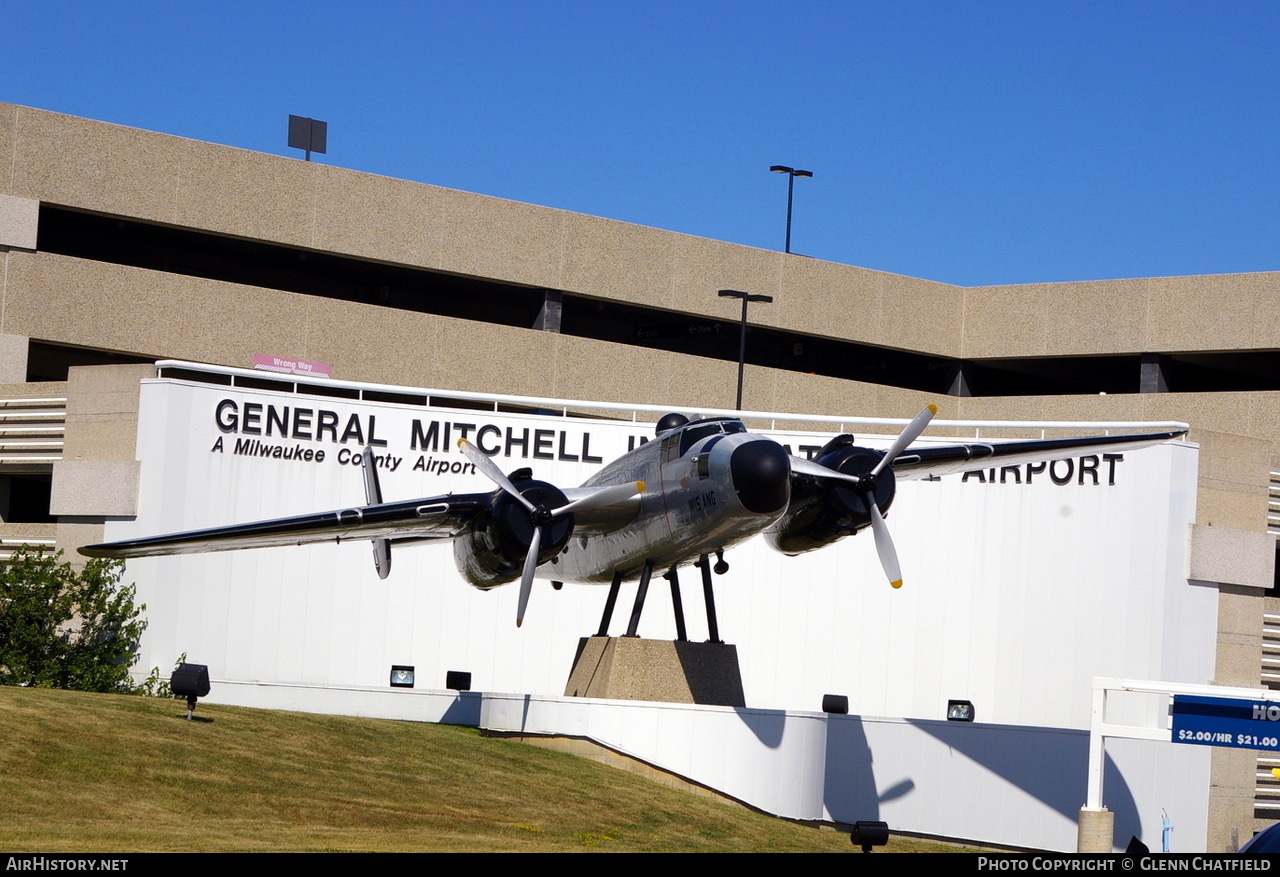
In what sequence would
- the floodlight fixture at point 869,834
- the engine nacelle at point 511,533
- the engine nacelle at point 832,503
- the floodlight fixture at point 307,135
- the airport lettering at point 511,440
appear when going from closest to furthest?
the floodlight fixture at point 869,834
the engine nacelle at point 511,533
the engine nacelle at point 832,503
the airport lettering at point 511,440
the floodlight fixture at point 307,135

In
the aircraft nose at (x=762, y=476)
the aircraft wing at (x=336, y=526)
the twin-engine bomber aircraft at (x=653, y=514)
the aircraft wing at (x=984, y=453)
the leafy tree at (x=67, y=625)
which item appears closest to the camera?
the aircraft nose at (x=762, y=476)

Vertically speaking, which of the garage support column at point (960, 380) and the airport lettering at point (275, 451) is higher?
the garage support column at point (960, 380)

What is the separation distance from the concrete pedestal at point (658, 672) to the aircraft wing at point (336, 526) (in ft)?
12.5

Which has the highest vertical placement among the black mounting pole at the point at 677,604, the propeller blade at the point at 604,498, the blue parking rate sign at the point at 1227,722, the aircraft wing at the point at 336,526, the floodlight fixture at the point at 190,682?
the propeller blade at the point at 604,498

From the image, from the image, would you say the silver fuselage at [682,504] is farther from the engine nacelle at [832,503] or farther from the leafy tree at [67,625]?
the leafy tree at [67,625]

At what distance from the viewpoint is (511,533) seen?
76.1ft

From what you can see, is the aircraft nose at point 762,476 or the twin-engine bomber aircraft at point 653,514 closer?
the aircraft nose at point 762,476

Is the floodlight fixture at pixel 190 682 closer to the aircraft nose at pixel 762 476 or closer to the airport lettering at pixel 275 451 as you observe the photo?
the aircraft nose at pixel 762 476

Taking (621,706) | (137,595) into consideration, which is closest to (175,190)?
(137,595)

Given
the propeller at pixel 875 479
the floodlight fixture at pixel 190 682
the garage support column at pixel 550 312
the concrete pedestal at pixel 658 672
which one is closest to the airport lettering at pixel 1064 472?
the propeller at pixel 875 479

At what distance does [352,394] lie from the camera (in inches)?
1638

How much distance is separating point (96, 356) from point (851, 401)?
25.4 metres

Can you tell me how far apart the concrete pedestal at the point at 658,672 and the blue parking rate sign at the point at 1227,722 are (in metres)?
8.05

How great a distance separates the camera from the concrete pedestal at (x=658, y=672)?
25.7 meters
